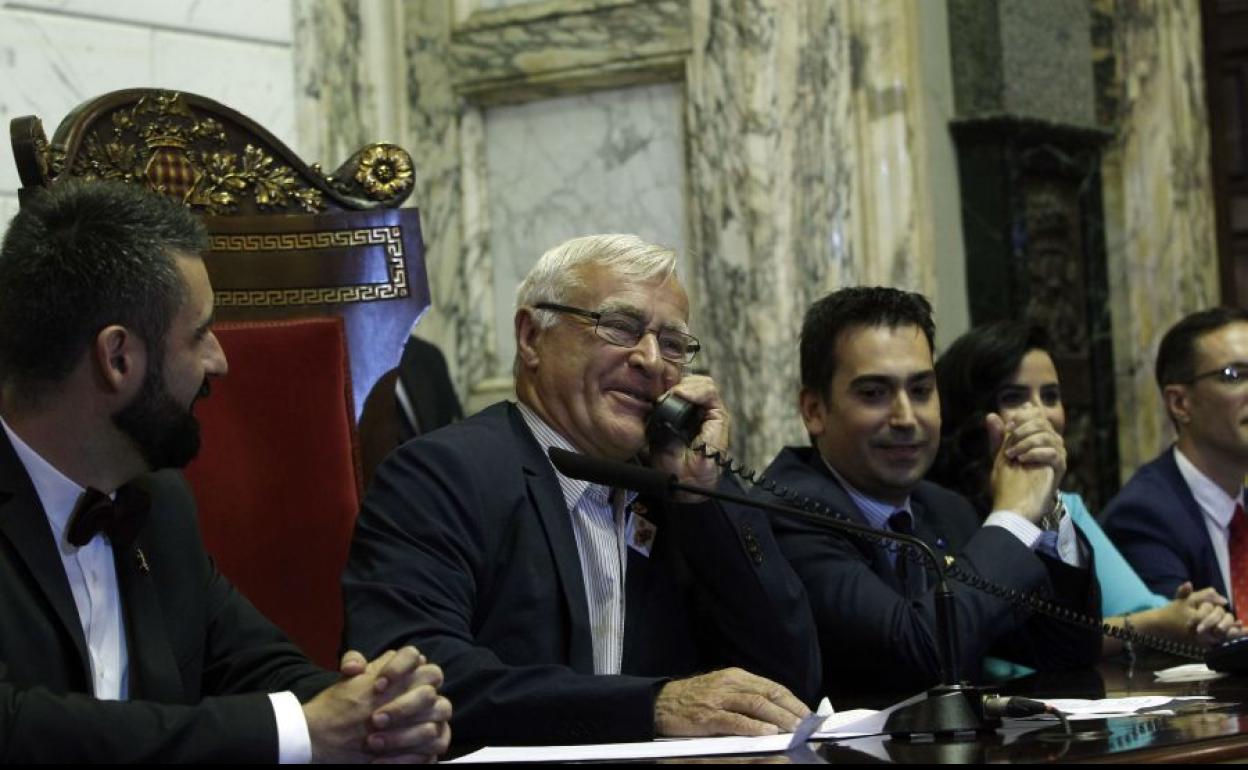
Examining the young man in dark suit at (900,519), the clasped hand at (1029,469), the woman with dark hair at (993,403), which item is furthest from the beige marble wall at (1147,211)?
the clasped hand at (1029,469)

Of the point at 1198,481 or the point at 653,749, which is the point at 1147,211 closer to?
the point at 1198,481

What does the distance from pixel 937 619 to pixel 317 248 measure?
1.39 meters

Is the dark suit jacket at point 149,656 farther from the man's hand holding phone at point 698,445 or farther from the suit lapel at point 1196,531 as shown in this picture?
the suit lapel at point 1196,531

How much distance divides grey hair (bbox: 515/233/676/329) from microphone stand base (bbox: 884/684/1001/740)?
3.16ft

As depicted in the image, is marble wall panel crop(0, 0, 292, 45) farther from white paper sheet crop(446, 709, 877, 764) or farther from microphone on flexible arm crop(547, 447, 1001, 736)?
white paper sheet crop(446, 709, 877, 764)

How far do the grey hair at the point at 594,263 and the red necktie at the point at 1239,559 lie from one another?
187 cm

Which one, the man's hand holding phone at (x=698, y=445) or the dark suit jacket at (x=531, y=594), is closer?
the dark suit jacket at (x=531, y=594)

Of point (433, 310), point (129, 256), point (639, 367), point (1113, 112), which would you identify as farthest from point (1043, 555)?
point (1113, 112)

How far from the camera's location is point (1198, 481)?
446 centimetres

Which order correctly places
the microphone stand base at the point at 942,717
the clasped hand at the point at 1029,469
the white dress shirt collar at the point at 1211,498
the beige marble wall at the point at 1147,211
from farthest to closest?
the beige marble wall at the point at 1147,211 < the white dress shirt collar at the point at 1211,498 < the clasped hand at the point at 1029,469 < the microphone stand base at the point at 942,717

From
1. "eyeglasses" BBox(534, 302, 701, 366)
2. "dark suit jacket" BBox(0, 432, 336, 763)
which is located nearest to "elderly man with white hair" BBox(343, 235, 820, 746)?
"eyeglasses" BBox(534, 302, 701, 366)

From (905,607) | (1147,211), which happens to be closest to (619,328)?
(905,607)

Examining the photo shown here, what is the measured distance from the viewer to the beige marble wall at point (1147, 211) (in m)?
6.67

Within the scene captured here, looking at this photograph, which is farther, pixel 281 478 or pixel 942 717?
pixel 281 478
